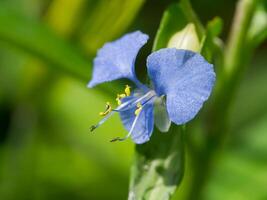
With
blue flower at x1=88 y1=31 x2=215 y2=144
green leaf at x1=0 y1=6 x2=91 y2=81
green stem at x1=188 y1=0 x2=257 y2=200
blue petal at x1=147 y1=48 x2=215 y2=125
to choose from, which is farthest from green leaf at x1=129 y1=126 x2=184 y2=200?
green leaf at x1=0 y1=6 x2=91 y2=81

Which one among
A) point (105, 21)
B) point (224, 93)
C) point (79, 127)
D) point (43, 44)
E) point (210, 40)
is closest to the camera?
point (210, 40)

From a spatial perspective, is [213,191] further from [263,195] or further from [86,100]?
[86,100]

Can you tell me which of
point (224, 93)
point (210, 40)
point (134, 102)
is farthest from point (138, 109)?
point (224, 93)

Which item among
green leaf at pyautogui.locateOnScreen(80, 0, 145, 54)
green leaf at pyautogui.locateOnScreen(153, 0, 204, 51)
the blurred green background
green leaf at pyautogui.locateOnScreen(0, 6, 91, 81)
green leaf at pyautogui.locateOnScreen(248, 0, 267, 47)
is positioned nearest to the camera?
green leaf at pyautogui.locateOnScreen(153, 0, 204, 51)

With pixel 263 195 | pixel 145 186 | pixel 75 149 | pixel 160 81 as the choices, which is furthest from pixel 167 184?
pixel 75 149

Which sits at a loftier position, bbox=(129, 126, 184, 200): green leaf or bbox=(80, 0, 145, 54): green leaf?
bbox=(80, 0, 145, 54): green leaf

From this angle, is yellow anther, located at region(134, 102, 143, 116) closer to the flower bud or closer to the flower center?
the flower center

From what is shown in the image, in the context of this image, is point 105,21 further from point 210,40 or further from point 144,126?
point 144,126

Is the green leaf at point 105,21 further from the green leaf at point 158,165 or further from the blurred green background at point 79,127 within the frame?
the green leaf at point 158,165
